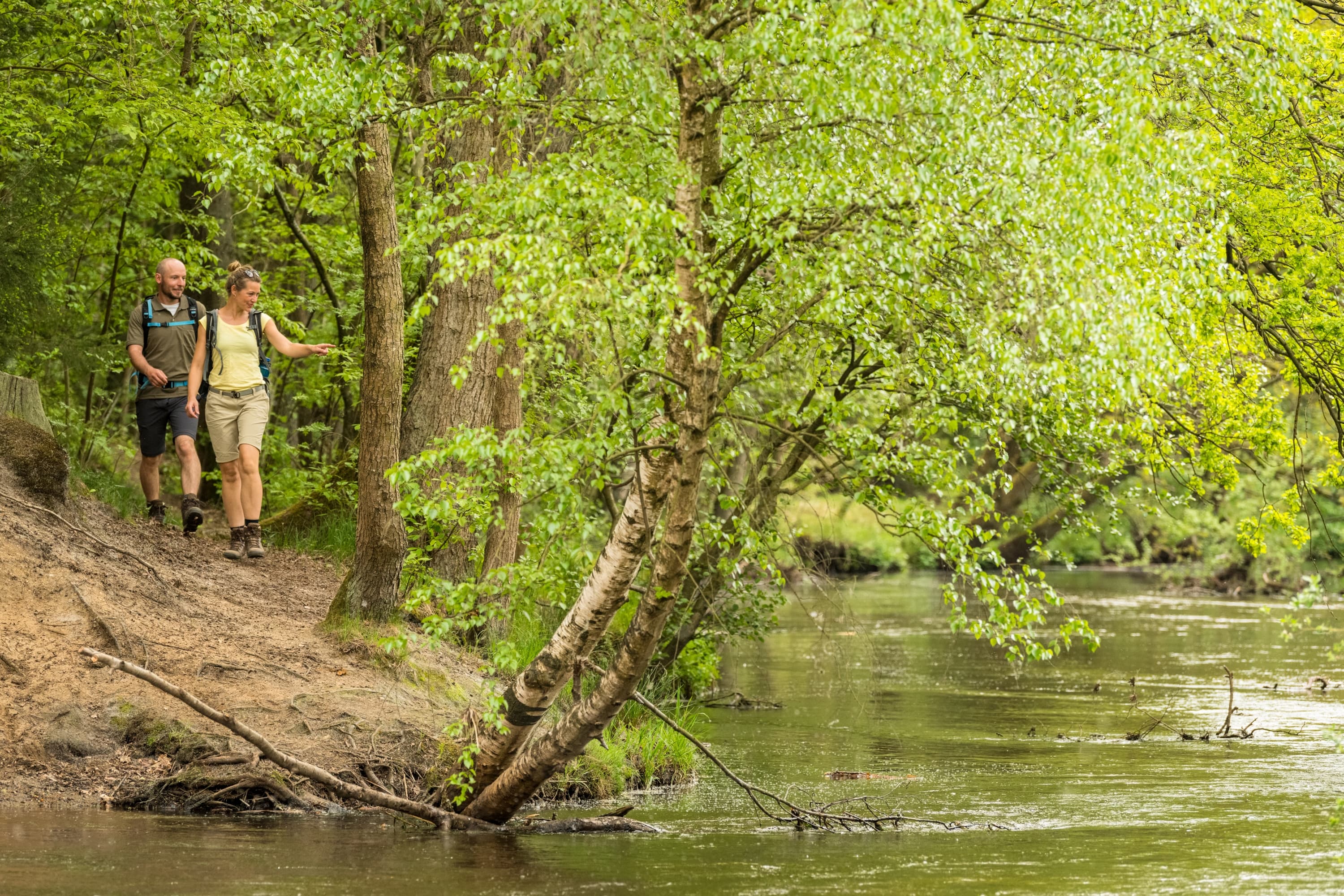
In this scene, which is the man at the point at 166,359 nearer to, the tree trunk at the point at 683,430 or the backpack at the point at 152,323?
the backpack at the point at 152,323

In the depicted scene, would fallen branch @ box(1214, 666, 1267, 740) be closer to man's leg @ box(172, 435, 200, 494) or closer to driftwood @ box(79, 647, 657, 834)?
driftwood @ box(79, 647, 657, 834)

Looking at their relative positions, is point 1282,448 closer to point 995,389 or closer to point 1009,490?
point 1009,490

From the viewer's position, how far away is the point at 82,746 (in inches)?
359

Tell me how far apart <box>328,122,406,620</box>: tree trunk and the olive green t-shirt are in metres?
1.85

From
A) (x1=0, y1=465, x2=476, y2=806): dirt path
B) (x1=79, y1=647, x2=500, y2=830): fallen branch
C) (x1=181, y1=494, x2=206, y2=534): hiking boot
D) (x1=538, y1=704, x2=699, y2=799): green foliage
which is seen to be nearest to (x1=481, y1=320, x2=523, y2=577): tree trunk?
(x1=0, y1=465, x2=476, y2=806): dirt path

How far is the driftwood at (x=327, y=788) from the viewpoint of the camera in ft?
26.8

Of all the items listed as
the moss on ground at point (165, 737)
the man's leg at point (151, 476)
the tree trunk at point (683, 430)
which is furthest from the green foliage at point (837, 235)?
the man's leg at point (151, 476)

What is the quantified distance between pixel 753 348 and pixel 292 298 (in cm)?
1024

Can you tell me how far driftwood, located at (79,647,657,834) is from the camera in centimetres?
816

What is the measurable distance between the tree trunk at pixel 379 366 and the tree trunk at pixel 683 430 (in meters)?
2.67

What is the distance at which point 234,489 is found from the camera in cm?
1153

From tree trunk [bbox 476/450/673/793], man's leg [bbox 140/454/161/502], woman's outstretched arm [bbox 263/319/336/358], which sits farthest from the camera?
man's leg [bbox 140/454/161/502]

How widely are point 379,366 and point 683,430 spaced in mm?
3725

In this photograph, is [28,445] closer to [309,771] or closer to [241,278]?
[241,278]
